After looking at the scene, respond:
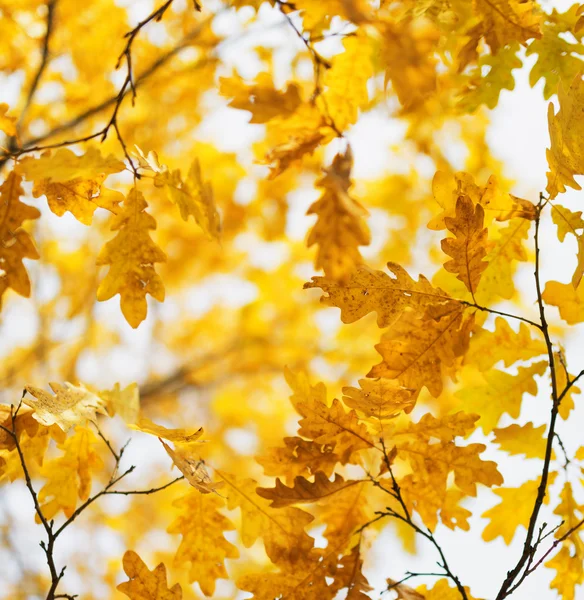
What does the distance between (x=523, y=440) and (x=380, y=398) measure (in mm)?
493

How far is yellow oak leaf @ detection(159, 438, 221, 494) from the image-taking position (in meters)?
0.91

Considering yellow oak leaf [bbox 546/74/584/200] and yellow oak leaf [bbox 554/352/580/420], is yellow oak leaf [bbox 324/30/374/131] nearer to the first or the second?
yellow oak leaf [bbox 546/74/584/200]

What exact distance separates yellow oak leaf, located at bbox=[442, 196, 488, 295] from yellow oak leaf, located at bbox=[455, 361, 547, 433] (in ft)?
1.22

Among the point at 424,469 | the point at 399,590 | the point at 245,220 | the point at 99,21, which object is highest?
the point at 99,21

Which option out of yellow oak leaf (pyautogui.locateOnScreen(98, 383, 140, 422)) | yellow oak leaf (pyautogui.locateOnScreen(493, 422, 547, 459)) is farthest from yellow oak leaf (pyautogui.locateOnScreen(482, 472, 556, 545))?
yellow oak leaf (pyautogui.locateOnScreen(98, 383, 140, 422))

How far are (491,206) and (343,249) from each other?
30cm

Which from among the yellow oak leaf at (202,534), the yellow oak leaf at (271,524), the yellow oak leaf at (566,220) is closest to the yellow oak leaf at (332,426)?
the yellow oak leaf at (271,524)

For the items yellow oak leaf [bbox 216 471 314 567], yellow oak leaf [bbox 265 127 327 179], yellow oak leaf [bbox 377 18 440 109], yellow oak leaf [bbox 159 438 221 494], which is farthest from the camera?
yellow oak leaf [bbox 265 127 327 179]

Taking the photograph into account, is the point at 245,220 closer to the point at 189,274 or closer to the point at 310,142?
the point at 189,274

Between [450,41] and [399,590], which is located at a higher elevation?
[450,41]

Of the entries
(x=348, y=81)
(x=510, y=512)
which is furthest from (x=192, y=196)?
(x=510, y=512)

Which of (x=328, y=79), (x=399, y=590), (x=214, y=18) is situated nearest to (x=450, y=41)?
(x=328, y=79)

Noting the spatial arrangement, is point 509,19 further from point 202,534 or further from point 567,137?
point 202,534

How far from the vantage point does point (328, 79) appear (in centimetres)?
143
